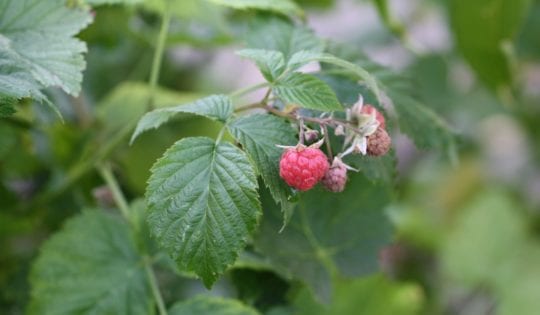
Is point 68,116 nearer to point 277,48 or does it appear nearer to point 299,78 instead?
point 277,48

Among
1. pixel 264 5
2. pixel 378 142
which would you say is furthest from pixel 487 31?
pixel 378 142

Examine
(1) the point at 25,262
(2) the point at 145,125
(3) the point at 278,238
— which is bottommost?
(1) the point at 25,262

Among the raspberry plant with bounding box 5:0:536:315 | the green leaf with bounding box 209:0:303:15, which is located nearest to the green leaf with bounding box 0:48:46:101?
the raspberry plant with bounding box 5:0:536:315

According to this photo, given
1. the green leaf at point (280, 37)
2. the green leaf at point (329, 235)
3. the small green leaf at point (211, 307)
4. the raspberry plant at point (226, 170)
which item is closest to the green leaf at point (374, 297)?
the raspberry plant at point (226, 170)

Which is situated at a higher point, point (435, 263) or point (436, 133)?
point (436, 133)

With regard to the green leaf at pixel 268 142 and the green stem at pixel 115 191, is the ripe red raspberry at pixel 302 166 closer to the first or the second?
the green leaf at pixel 268 142

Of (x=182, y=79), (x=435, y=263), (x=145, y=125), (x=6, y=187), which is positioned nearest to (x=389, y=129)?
(x=145, y=125)
